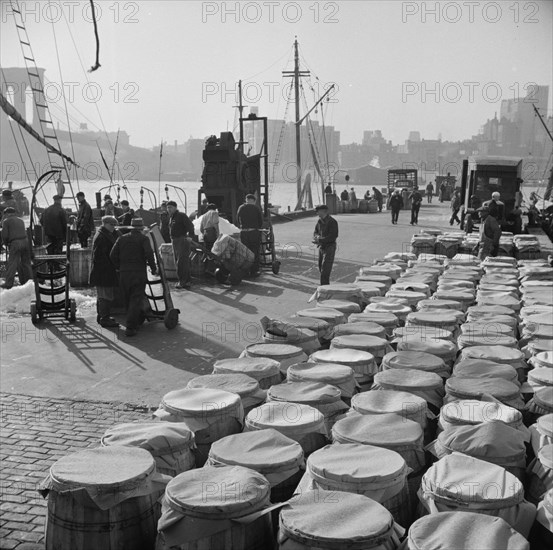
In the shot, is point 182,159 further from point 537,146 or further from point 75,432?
point 75,432

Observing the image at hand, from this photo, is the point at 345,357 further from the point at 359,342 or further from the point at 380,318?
the point at 380,318

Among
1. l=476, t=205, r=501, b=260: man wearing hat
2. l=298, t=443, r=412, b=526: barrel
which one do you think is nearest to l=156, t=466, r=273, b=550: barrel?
l=298, t=443, r=412, b=526: barrel

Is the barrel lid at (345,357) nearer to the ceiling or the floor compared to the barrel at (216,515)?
nearer to the ceiling

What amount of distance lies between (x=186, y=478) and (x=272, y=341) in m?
2.59

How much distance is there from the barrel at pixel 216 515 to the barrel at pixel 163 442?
16.6 inches

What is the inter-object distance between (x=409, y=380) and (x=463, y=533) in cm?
178

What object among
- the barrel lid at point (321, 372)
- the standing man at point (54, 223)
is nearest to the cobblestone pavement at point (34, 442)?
the barrel lid at point (321, 372)

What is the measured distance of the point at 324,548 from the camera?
2664 millimetres

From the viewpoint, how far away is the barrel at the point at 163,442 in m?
3.51

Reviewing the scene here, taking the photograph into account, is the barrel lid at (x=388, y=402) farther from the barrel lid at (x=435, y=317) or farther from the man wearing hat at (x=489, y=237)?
the man wearing hat at (x=489, y=237)

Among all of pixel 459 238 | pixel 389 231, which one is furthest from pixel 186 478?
pixel 389 231

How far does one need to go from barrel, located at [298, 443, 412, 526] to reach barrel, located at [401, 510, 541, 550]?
313 millimetres

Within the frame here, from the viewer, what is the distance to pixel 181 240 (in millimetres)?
14391

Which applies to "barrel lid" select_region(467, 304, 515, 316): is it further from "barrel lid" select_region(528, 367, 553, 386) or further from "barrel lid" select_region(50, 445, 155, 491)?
"barrel lid" select_region(50, 445, 155, 491)
